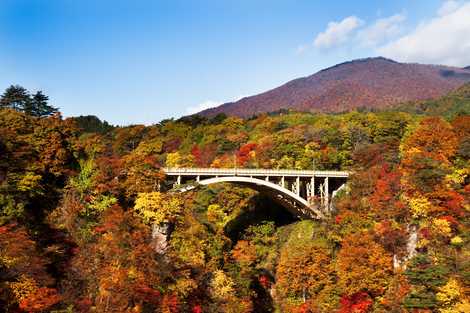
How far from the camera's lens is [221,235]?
37.5m

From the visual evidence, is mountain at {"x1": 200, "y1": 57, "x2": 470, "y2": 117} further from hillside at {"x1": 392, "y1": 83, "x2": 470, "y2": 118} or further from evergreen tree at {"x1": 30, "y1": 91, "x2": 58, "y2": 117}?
evergreen tree at {"x1": 30, "y1": 91, "x2": 58, "y2": 117}

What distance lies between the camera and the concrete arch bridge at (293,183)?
39.0 metres

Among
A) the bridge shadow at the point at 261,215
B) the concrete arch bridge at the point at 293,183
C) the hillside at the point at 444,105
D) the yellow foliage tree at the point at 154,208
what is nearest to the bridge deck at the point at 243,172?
the concrete arch bridge at the point at 293,183

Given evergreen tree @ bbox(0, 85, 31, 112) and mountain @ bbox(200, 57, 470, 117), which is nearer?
evergreen tree @ bbox(0, 85, 31, 112)

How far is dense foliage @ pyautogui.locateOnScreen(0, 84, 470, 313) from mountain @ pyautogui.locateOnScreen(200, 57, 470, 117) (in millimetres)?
74026

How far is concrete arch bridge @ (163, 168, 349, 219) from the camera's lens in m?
39.0

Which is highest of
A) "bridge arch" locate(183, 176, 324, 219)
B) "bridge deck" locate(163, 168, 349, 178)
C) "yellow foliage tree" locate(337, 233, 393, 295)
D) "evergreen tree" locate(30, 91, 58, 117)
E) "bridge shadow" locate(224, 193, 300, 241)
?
"evergreen tree" locate(30, 91, 58, 117)

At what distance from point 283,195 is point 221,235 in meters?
8.02

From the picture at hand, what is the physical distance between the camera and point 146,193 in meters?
34.0

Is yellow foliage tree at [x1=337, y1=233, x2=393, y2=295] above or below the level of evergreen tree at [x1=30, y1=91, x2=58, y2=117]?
below

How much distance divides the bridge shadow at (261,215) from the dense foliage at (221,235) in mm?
126

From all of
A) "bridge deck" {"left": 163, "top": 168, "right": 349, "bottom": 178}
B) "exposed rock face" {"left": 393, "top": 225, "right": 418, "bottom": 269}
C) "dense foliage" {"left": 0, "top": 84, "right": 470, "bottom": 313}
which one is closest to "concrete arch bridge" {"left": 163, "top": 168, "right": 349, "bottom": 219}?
"bridge deck" {"left": 163, "top": 168, "right": 349, "bottom": 178}

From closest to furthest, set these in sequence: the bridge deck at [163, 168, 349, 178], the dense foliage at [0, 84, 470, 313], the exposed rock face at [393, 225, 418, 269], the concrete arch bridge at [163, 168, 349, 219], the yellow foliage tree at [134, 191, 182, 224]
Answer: the dense foliage at [0, 84, 470, 313]
the yellow foliage tree at [134, 191, 182, 224]
the exposed rock face at [393, 225, 418, 269]
the bridge deck at [163, 168, 349, 178]
the concrete arch bridge at [163, 168, 349, 219]

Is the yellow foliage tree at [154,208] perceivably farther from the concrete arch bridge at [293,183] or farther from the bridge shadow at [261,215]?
the bridge shadow at [261,215]
